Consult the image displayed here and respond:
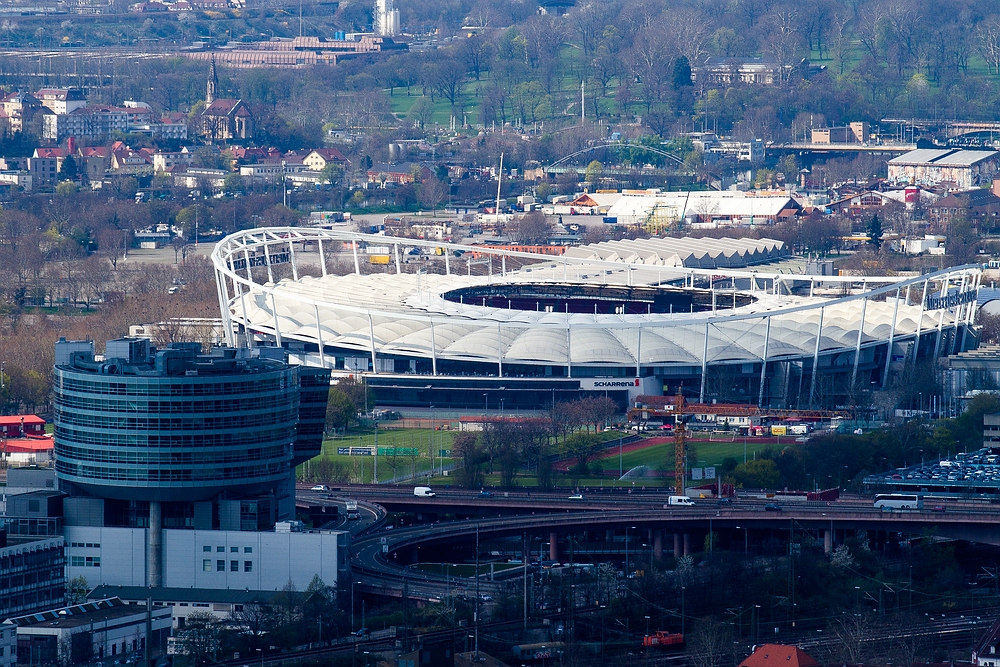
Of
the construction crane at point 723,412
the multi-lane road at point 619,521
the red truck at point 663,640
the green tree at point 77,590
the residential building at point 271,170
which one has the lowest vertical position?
the residential building at point 271,170

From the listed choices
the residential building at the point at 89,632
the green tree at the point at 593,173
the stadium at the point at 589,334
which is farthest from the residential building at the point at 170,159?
the residential building at the point at 89,632

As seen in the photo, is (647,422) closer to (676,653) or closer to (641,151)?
(676,653)

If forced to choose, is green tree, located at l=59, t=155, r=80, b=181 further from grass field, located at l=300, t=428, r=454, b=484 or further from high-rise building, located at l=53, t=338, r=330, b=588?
high-rise building, located at l=53, t=338, r=330, b=588

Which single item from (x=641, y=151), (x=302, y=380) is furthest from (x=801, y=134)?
(x=302, y=380)

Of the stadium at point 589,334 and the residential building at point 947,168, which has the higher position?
the stadium at point 589,334

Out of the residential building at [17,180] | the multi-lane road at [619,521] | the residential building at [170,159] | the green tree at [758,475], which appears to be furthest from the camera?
the residential building at [170,159]

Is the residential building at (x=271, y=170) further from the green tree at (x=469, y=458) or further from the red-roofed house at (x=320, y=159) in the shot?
the green tree at (x=469, y=458)

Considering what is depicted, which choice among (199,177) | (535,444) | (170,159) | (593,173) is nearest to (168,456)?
(535,444)

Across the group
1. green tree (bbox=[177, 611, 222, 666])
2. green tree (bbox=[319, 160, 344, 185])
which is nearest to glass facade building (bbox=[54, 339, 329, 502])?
green tree (bbox=[177, 611, 222, 666])
